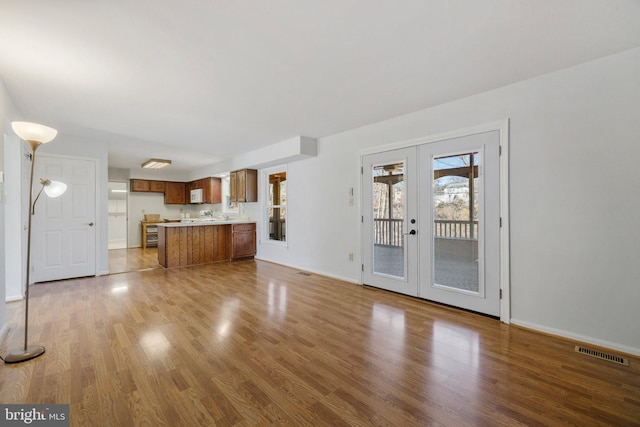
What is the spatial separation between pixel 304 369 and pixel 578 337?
2.44 m

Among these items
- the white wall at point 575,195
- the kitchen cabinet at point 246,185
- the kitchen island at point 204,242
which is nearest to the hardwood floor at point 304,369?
the white wall at point 575,195

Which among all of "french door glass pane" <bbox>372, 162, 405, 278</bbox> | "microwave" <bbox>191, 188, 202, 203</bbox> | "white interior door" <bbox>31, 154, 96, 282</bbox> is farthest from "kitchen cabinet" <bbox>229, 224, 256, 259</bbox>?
"french door glass pane" <bbox>372, 162, 405, 278</bbox>

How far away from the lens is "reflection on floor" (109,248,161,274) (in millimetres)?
5480

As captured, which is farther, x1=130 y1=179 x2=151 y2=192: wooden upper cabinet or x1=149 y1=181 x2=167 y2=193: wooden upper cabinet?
x1=149 y1=181 x2=167 y2=193: wooden upper cabinet

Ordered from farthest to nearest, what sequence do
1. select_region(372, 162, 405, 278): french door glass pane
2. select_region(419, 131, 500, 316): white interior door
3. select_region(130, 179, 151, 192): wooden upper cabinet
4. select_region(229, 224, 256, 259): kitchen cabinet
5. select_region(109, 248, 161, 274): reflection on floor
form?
1. select_region(130, 179, 151, 192): wooden upper cabinet
2. select_region(229, 224, 256, 259): kitchen cabinet
3. select_region(109, 248, 161, 274): reflection on floor
4. select_region(372, 162, 405, 278): french door glass pane
5. select_region(419, 131, 500, 316): white interior door

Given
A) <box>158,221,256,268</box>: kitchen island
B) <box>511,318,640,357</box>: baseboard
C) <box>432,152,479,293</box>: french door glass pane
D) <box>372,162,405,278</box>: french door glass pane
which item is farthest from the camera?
<box>158,221,256,268</box>: kitchen island

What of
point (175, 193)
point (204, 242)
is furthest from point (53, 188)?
point (175, 193)

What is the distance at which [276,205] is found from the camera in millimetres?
6215

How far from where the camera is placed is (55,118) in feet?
12.4

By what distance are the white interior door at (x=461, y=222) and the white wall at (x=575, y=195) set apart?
18 centimetres

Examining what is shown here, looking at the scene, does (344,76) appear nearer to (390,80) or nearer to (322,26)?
(390,80)

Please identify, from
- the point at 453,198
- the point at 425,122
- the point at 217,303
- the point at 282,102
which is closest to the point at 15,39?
the point at 282,102

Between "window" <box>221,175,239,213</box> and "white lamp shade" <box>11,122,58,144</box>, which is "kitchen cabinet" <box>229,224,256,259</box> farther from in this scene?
"white lamp shade" <box>11,122,58,144</box>

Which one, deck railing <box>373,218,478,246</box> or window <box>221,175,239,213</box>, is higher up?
window <box>221,175,239,213</box>
